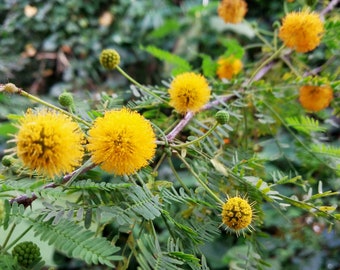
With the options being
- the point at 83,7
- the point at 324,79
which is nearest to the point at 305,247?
the point at 324,79

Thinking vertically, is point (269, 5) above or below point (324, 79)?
above

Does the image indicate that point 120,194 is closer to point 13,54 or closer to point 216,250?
point 216,250

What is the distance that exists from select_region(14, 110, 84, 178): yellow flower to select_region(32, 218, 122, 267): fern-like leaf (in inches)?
2.9

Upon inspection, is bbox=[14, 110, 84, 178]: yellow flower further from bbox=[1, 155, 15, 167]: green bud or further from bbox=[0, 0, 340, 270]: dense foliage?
bbox=[1, 155, 15, 167]: green bud

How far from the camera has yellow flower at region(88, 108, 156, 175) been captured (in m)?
0.60

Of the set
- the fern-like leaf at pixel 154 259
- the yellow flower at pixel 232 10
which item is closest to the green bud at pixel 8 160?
the fern-like leaf at pixel 154 259

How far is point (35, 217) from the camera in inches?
23.1

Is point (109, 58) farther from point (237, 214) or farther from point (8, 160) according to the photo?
point (237, 214)

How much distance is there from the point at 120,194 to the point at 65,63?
2.09m

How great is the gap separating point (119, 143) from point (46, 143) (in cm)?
11

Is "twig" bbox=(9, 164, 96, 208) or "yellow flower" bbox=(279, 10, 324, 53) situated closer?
"twig" bbox=(9, 164, 96, 208)

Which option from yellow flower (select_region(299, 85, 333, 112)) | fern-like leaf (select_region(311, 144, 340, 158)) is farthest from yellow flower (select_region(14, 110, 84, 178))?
yellow flower (select_region(299, 85, 333, 112))

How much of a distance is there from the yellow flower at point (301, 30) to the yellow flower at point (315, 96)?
0.11 metres

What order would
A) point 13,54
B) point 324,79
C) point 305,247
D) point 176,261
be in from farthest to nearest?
point 13,54
point 305,247
point 324,79
point 176,261
